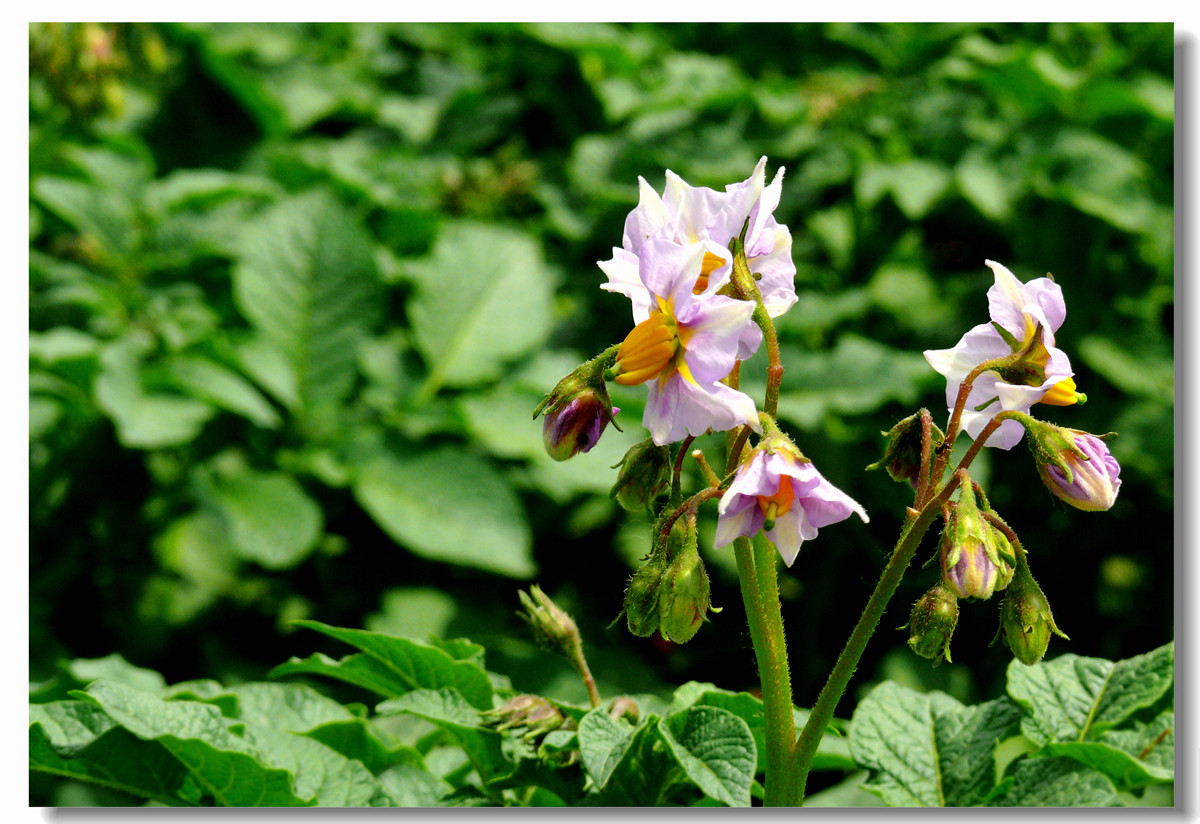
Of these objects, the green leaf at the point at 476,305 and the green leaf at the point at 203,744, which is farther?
the green leaf at the point at 476,305

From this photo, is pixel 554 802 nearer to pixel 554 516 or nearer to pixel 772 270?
pixel 772 270

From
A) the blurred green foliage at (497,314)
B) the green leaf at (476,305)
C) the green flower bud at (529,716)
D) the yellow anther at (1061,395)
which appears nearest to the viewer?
the yellow anther at (1061,395)

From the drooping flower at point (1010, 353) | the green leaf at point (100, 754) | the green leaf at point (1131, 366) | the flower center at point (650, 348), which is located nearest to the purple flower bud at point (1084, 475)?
the drooping flower at point (1010, 353)

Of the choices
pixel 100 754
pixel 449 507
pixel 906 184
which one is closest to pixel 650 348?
pixel 100 754

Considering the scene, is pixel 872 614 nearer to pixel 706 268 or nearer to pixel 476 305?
pixel 706 268

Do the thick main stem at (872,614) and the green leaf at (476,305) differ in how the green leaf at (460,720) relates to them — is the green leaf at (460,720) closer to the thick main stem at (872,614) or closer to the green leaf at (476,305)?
the thick main stem at (872,614)

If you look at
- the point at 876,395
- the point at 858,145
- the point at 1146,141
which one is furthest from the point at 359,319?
the point at 1146,141

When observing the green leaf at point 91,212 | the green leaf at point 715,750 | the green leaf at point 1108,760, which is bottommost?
the green leaf at point 1108,760
